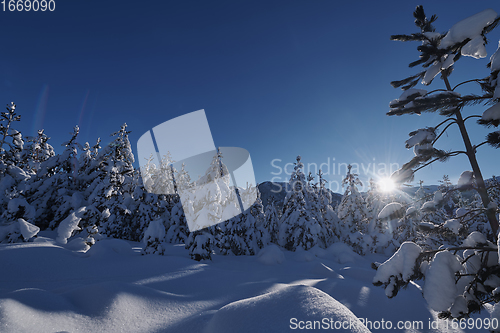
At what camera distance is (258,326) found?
3.15 metres

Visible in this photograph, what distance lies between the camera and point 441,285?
8.43 feet

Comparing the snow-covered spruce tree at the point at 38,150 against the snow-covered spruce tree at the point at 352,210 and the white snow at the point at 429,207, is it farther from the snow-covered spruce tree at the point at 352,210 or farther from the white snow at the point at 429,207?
the snow-covered spruce tree at the point at 352,210

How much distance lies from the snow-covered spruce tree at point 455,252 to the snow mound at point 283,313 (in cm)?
81

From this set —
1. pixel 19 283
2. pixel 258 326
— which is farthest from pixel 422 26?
pixel 19 283

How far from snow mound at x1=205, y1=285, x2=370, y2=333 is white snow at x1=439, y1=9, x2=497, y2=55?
12.2 ft

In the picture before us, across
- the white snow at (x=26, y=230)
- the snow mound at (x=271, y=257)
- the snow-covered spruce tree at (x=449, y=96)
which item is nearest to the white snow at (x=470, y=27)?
the snow-covered spruce tree at (x=449, y=96)

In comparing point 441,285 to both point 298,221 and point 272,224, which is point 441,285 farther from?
point 272,224

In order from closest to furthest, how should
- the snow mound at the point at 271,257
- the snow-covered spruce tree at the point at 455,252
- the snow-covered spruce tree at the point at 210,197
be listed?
1. the snow-covered spruce tree at the point at 455,252
2. the snow mound at the point at 271,257
3. the snow-covered spruce tree at the point at 210,197

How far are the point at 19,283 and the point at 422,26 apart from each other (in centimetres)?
1265

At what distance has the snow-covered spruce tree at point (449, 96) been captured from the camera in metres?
2.21

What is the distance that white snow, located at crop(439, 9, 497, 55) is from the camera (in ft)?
7.01

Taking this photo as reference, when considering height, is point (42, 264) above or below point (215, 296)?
above

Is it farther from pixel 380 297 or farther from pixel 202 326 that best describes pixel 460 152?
pixel 202 326

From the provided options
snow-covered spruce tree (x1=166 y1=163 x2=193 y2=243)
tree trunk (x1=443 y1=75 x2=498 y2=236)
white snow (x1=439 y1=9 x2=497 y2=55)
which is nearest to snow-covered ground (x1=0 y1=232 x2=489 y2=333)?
tree trunk (x1=443 y1=75 x2=498 y2=236)
